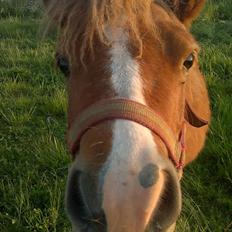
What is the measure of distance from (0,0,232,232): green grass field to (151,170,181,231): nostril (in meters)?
1.06

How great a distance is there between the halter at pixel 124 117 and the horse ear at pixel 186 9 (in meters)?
0.87

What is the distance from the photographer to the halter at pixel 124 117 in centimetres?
181

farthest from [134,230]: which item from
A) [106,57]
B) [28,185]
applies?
[28,185]

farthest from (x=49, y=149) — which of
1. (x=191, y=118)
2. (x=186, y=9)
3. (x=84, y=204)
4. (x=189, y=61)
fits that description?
(x=84, y=204)

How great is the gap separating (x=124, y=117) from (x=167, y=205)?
330 millimetres

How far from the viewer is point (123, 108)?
180cm

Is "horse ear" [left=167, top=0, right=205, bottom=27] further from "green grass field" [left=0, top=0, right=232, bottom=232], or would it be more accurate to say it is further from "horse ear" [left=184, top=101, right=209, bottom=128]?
"green grass field" [left=0, top=0, right=232, bottom=232]

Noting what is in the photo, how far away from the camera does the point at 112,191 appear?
1647 millimetres

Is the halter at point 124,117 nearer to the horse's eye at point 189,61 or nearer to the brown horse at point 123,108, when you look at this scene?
the brown horse at point 123,108

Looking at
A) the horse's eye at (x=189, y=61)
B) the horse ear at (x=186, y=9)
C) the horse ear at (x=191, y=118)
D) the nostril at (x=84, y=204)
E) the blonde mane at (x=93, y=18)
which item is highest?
the blonde mane at (x=93, y=18)

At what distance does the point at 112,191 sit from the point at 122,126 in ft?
0.78

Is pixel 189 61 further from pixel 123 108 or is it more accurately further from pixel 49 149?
pixel 49 149

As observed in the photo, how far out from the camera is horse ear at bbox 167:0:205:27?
263 centimetres

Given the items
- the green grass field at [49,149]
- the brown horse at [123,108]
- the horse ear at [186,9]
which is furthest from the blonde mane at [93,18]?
the horse ear at [186,9]
